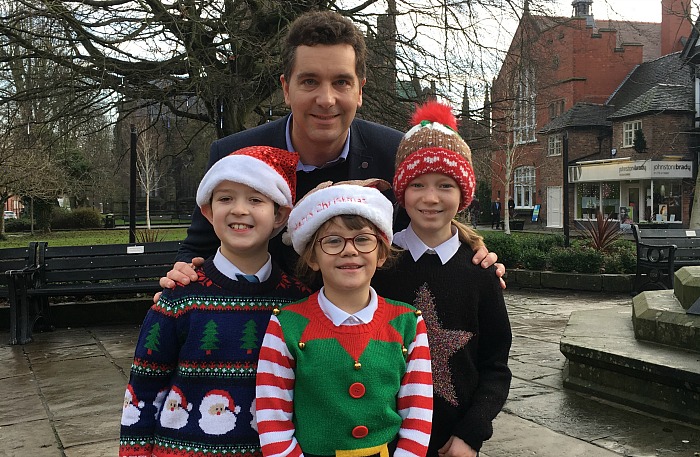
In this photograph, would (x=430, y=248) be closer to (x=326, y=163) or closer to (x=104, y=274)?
(x=326, y=163)

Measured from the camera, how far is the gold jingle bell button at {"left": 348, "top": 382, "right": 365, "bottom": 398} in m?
1.98

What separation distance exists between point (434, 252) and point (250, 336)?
Result: 2.37ft

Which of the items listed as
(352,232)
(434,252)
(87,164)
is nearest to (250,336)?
(352,232)

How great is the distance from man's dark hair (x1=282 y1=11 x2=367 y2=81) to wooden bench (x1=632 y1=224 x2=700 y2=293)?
29.8 ft

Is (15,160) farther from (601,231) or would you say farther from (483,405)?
(483,405)

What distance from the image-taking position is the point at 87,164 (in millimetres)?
33094

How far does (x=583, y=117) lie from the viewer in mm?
35406

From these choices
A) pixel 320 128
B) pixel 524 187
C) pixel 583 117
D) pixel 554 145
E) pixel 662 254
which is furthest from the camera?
pixel 524 187

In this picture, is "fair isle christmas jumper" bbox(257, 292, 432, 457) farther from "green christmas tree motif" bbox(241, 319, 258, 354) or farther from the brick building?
the brick building

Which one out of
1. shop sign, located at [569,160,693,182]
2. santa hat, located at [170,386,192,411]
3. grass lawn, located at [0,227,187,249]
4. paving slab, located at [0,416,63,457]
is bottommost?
paving slab, located at [0,416,63,457]

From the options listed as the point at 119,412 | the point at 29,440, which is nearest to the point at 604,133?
the point at 119,412

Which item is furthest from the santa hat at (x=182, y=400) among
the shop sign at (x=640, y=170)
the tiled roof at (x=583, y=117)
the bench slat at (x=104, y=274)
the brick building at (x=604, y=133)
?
the tiled roof at (x=583, y=117)

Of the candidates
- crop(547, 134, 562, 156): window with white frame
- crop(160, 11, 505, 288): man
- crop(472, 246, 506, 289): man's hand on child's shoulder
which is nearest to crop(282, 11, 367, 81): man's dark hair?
crop(160, 11, 505, 288): man

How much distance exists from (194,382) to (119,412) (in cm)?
296
